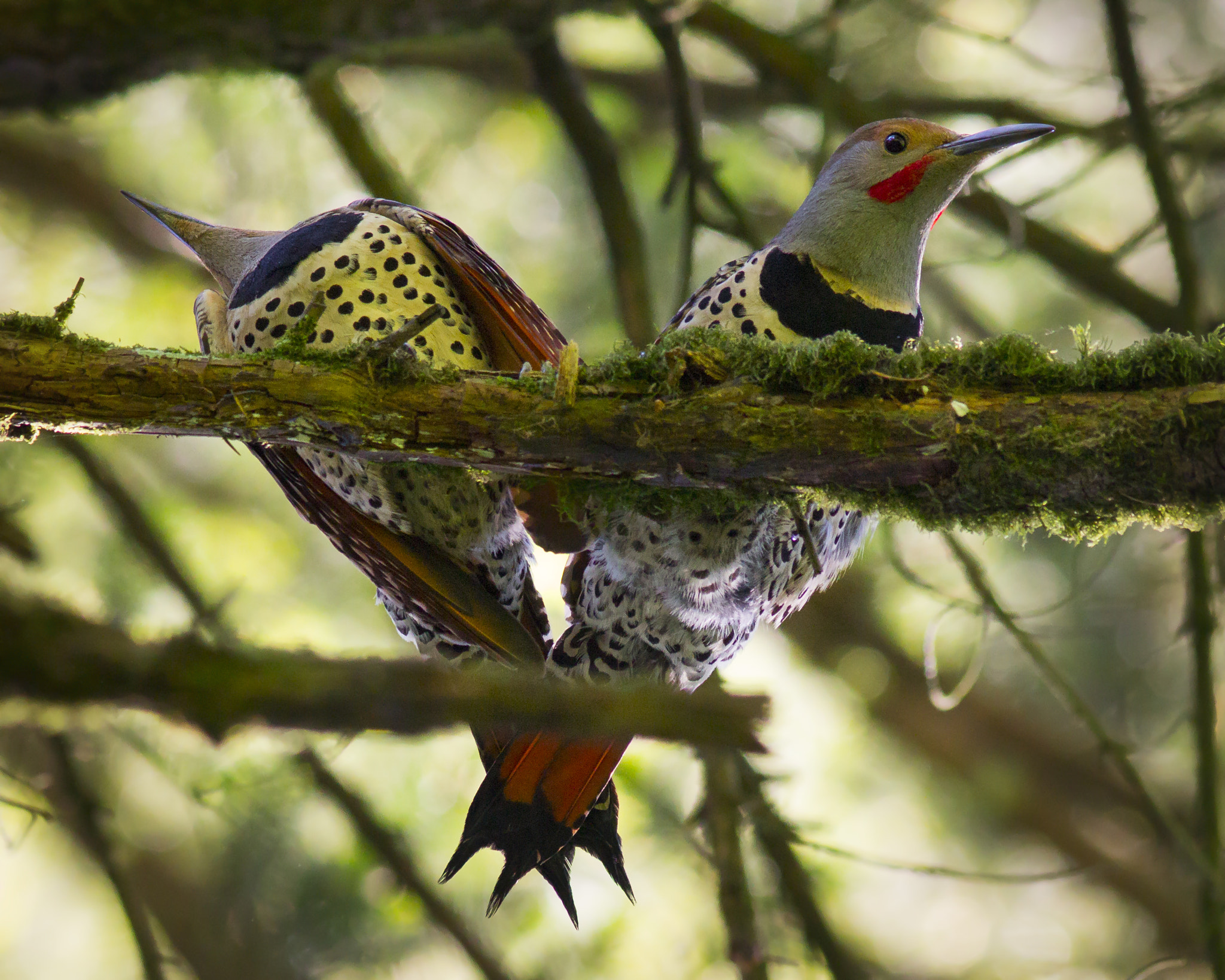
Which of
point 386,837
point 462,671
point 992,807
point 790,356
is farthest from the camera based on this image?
point 992,807

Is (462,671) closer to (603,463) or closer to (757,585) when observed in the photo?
(603,463)

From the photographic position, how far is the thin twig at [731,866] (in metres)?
3.30

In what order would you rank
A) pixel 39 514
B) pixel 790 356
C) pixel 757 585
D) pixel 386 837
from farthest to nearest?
pixel 39 514 → pixel 386 837 → pixel 757 585 → pixel 790 356

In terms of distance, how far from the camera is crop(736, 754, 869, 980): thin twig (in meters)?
3.50

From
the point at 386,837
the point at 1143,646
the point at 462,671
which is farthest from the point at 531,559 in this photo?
the point at 1143,646

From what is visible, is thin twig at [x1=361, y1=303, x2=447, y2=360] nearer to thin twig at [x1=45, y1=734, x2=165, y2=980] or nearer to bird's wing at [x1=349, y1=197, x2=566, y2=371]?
bird's wing at [x1=349, y1=197, x2=566, y2=371]

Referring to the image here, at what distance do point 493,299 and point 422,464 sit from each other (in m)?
0.49

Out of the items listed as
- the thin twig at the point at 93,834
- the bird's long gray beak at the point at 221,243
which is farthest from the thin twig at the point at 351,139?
the thin twig at the point at 93,834

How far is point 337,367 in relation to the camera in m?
2.24

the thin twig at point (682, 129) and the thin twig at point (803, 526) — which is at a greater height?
the thin twig at point (682, 129)

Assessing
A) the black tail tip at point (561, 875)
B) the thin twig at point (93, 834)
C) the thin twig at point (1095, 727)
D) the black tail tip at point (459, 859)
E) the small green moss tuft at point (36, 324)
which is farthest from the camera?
the thin twig at point (1095, 727)

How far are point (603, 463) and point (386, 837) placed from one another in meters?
1.93

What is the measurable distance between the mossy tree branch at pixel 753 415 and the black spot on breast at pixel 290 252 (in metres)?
0.67

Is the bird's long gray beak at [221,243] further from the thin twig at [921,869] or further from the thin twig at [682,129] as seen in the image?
the thin twig at [921,869]
